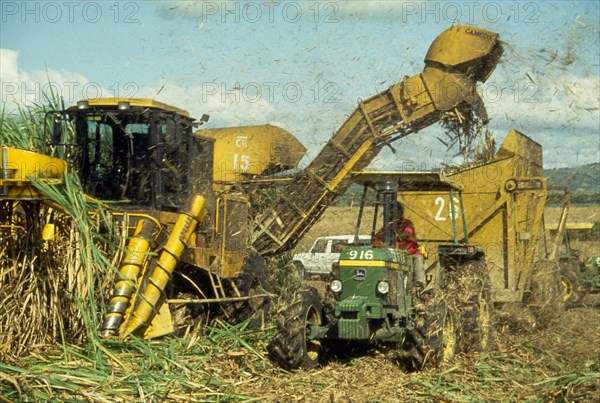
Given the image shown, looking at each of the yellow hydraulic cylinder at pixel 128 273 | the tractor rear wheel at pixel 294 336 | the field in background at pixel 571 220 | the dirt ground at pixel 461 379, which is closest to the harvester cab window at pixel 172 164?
the yellow hydraulic cylinder at pixel 128 273

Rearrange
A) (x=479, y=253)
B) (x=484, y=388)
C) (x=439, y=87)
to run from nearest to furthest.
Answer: (x=484, y=388)
(x=479, y=253)
(x=439, y=87)

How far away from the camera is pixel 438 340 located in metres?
8.34

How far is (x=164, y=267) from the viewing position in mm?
8742

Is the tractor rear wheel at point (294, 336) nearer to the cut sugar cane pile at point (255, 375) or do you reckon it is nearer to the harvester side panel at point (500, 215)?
the cut sugar cane pile at point (255, 375)

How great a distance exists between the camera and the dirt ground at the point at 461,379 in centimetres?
701

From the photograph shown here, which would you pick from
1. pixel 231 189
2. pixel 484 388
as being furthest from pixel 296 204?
pixel 484 388

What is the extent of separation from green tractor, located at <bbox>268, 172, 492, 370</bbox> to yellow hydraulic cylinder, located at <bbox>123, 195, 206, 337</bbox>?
1338mm

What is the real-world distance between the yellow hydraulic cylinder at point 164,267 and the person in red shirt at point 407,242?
2.06 metres

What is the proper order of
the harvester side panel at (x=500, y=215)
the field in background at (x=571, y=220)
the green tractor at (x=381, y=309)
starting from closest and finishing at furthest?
the green tractor at (x=381, y=309) < the harvester side panel at (x=500, y=215) < the field in background at (x=571, y=220)

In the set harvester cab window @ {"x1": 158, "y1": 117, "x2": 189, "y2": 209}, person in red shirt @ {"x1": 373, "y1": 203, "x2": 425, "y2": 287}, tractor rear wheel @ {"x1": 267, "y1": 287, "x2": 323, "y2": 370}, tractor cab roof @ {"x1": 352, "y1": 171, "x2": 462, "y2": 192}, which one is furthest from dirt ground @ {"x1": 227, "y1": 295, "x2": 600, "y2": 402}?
harvester cab window @ {"x1": 158, "y1": 117, "x2": 189, "y2": 209}

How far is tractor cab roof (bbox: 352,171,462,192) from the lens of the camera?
29.2ft

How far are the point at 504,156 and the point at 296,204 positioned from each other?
3354 millimetres

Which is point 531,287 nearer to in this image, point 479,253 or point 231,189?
point 479,253

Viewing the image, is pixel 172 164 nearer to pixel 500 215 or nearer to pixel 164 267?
pixel 164 267
